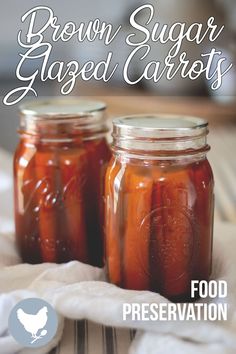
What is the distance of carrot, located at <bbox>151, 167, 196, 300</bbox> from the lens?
47cm

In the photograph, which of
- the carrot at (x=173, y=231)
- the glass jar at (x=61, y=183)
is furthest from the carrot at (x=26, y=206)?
the carrot at (x=173, y=231)

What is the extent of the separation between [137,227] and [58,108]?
146 mm

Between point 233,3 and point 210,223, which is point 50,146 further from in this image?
point 233,3

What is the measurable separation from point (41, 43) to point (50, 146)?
92 millimetres

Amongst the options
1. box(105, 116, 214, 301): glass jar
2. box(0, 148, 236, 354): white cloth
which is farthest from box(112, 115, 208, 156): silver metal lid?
box(0, 148, 236, 354): white cloth

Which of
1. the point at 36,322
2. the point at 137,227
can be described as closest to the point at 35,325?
the point at 36,322

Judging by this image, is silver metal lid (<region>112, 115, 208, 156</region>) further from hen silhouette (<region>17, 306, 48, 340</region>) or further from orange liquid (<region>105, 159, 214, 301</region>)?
hen silhouette (<region>17, 306, 48, 340</region>)

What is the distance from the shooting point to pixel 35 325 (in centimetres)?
46

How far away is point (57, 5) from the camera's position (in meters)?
0.60

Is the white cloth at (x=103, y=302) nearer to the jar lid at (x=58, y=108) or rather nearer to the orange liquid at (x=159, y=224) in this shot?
the orange liquid at (x=159, y=224)

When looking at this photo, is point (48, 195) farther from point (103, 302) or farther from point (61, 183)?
point (103, 302)

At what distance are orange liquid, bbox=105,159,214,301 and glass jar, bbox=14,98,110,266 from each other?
48mm

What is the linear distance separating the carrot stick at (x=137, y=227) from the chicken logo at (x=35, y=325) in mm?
72

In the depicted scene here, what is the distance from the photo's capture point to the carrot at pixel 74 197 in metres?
0.53
